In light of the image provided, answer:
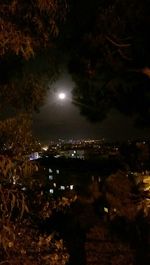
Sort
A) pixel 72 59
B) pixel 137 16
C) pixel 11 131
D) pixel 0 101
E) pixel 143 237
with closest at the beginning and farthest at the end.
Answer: pixel 11 131, pixel 0 101, pixel 137 16, pixel 72 59, pixel 143 237

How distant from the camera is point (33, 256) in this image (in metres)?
3.22

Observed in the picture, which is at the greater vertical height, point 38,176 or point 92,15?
point 92,15

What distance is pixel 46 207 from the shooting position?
328 cm

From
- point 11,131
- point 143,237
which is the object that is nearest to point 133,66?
point 11,131

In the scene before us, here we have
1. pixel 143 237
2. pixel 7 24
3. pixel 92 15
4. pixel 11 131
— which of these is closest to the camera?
pixel 7 24

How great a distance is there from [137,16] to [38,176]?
2855 millimetres

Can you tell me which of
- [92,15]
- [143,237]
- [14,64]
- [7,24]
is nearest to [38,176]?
[14,64]

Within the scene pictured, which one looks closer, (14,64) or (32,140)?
(32,140)

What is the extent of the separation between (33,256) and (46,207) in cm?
37

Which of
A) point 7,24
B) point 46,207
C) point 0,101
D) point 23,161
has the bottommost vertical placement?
point 46,207

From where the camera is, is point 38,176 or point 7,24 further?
point 38,176

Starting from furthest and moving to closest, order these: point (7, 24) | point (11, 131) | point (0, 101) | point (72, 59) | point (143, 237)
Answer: point (143, 237) < point (72, 59) < point (0, 101) < point (11, 131) < point (7, 24)

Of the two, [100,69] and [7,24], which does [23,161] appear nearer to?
[7,24]

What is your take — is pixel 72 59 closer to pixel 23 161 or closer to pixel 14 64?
pixel 14 64
